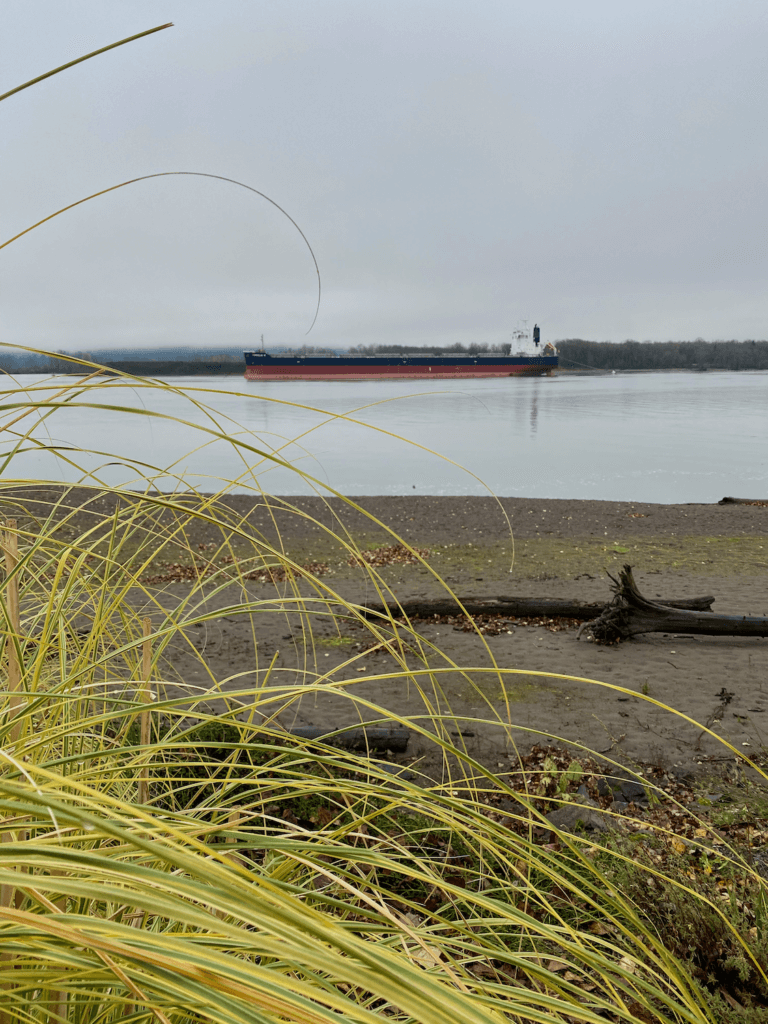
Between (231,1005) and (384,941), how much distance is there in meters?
0.42

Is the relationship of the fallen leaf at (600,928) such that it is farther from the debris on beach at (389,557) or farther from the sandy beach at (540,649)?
the debris on beach at (389,557)

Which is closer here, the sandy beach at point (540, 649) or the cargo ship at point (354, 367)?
the sandy beach at point (540, 649)

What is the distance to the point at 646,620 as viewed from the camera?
6.12 meters

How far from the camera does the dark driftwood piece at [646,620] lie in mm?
5961

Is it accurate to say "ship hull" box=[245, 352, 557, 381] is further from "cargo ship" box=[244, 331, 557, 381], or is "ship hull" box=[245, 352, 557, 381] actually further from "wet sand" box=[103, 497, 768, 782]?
"wet sand" box=[103, 497, 768, 782]

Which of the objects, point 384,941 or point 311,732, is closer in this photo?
point 384,941

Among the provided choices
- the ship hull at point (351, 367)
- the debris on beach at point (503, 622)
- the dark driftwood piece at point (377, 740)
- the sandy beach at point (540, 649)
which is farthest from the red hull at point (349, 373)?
the dark driftwood piece at point (377, 740)

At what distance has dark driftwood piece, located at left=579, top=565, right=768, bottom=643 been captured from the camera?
235 inches

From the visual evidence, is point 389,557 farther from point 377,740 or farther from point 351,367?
point 351,367

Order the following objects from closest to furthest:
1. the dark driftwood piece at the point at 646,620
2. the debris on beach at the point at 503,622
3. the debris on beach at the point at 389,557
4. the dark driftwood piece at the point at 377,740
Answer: the dark driftwood piece at the point at 377,740 < the dark driftwood piece at the point at 646,620 < the debris on beach at the point at 503,622 < the debris on beach at the point at 389,557

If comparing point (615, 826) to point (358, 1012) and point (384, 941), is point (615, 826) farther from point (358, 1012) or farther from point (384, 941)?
point (358, 1012)

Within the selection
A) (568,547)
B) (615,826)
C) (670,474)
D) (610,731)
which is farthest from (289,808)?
(670,474)

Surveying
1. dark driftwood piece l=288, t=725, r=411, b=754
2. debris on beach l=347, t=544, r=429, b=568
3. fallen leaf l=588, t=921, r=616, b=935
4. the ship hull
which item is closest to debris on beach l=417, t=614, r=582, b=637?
dark driftwood piece l=288, t=725, r=411, b=754

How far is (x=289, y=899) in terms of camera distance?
1.73ft
